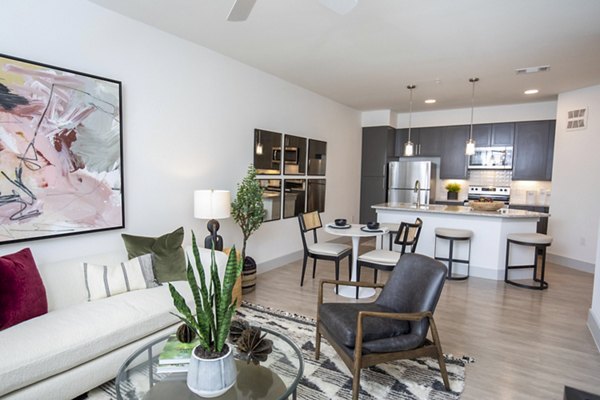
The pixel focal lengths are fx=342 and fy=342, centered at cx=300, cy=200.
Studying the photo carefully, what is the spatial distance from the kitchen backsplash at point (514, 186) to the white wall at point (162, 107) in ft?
13.1

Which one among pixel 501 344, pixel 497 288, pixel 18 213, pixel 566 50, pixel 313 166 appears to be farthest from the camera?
pixel 313 166

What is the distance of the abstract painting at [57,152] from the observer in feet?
7.71

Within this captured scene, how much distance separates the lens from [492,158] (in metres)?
6.54

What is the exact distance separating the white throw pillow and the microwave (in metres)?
6.22

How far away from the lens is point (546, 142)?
6043mm

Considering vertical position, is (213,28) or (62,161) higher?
(213,28)

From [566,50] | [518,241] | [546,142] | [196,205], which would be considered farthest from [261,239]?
[546,142]

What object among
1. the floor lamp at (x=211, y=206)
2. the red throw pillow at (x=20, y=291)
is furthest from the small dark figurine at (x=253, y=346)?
the floor lamp at (x=211, y=206)

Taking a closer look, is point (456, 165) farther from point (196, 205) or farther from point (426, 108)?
point (196, 205)

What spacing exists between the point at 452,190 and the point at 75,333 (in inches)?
266

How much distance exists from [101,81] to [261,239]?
2.68 m

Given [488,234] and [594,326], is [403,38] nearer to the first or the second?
[488,234]

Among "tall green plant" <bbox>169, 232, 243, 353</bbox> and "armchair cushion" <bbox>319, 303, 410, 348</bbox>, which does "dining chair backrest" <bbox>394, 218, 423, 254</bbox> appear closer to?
"armchair cushion" <bbox>319, 303, 410, 348</bbox>

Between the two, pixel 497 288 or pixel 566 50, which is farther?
pixel 497 288
